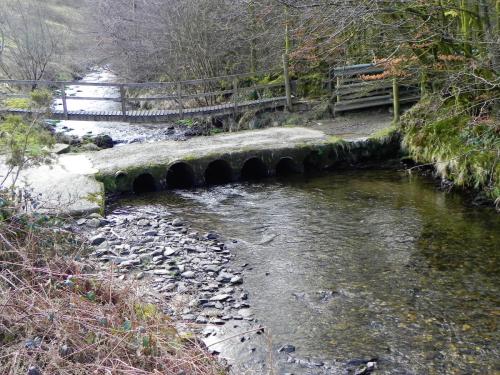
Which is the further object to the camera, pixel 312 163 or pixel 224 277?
pixel 312 163

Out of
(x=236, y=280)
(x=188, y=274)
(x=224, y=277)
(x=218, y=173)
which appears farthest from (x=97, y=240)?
(x=218, y=173)

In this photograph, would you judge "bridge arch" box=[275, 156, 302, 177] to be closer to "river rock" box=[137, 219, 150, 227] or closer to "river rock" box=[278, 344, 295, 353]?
"river rock" box=[137, 219, 150, 227]

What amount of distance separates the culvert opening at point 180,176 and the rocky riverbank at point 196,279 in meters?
2.20

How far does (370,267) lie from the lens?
22.2 ft

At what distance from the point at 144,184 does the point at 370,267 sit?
623 cm

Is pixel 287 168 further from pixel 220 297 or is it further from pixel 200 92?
pixel 200 92

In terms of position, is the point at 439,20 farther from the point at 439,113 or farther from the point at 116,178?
the point at 116,178

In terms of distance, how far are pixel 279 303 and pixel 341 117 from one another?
33.4ft

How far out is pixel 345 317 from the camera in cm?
561

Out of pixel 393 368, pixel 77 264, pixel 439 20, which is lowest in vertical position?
pixel 393 368

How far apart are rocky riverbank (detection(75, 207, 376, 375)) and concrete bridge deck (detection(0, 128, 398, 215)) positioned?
1.82m

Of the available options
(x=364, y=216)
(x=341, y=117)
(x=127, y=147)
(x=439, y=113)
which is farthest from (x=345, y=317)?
(x=341, y=117)

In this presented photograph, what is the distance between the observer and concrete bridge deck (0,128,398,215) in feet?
36.4

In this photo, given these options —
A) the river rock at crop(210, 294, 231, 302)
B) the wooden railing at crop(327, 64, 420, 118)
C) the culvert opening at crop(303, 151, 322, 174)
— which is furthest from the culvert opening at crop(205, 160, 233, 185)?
the river rock at crop(210, 294, 231, 302)
